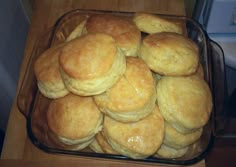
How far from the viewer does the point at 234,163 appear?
118cm

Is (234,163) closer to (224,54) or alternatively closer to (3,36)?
(224,54)

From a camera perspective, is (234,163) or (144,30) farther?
(234,163)

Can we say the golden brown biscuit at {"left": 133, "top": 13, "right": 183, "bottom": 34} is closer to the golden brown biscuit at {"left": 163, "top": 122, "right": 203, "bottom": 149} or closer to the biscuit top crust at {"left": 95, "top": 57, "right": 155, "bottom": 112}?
the biscuit top crust at {"left": 95, "top": 57, "right": 155, "bottom": 112}

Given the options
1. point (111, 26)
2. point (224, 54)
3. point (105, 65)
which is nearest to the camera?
point (105, 65)

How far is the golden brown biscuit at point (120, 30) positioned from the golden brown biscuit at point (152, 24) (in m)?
0.03

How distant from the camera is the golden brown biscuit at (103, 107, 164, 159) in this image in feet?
1.98

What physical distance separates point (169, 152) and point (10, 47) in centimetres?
62

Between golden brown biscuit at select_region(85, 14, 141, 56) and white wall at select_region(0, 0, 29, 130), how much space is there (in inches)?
12.9

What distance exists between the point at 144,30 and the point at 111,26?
0.10 m

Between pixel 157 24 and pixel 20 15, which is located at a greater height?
pixel 157 24

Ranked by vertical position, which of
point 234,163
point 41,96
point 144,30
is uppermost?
point 144,30

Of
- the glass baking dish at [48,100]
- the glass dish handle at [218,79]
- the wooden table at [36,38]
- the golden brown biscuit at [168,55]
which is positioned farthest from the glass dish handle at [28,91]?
the glass dish handle at [218,79]

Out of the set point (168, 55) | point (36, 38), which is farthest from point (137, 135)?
point (36, 38)

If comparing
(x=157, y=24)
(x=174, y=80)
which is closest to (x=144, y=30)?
(x=157, y=24)
